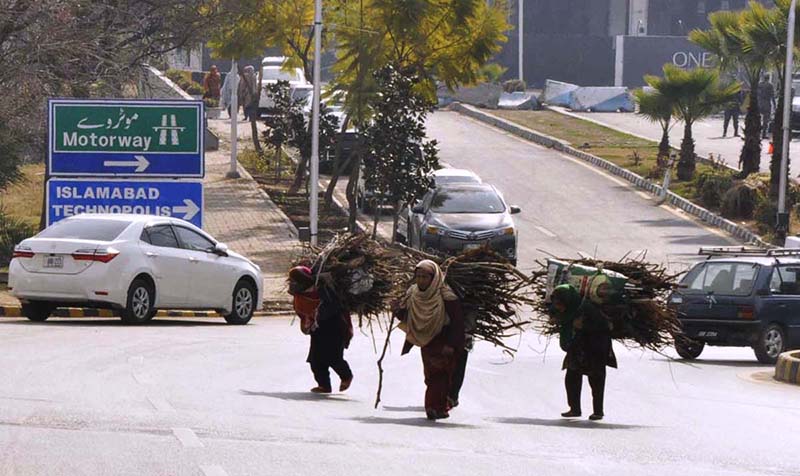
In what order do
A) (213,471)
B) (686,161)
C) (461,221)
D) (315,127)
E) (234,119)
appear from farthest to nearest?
(686,161) → (234,119) → (315,127) → (461,221) → (213,471)

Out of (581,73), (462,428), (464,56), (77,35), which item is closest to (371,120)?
(464,56)

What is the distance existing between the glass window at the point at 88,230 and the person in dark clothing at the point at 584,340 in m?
8.64

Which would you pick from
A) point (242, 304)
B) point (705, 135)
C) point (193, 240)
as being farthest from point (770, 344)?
point (705, 135)

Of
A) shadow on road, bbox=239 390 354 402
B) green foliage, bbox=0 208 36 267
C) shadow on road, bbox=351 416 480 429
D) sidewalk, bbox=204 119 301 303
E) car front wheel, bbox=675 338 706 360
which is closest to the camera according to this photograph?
shadow on road, bbox=351 416 480 429

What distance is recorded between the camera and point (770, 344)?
20547 millimetres

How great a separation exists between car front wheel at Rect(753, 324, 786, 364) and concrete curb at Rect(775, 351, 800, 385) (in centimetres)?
172

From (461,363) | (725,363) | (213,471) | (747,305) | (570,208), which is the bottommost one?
(725,363)

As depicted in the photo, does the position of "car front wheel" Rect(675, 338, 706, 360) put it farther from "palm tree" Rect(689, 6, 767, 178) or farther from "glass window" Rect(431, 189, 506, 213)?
"palm tree" Rect(689, 6, 767, 178)

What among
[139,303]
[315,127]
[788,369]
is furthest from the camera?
[315,127]

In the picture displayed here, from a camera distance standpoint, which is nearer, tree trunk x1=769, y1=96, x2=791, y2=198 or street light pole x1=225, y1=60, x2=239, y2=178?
tree trunk x1=769, y1=96, x2=791, y2=198

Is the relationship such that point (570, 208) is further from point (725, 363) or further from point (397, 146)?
point (725, 363)

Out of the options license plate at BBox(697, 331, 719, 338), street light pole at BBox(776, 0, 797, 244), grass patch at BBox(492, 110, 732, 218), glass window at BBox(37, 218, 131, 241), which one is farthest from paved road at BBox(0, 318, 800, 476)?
grass patch at BBox(492, 110, 732, 218)

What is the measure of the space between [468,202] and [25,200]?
1259cm

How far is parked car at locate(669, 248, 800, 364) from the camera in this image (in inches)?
798
